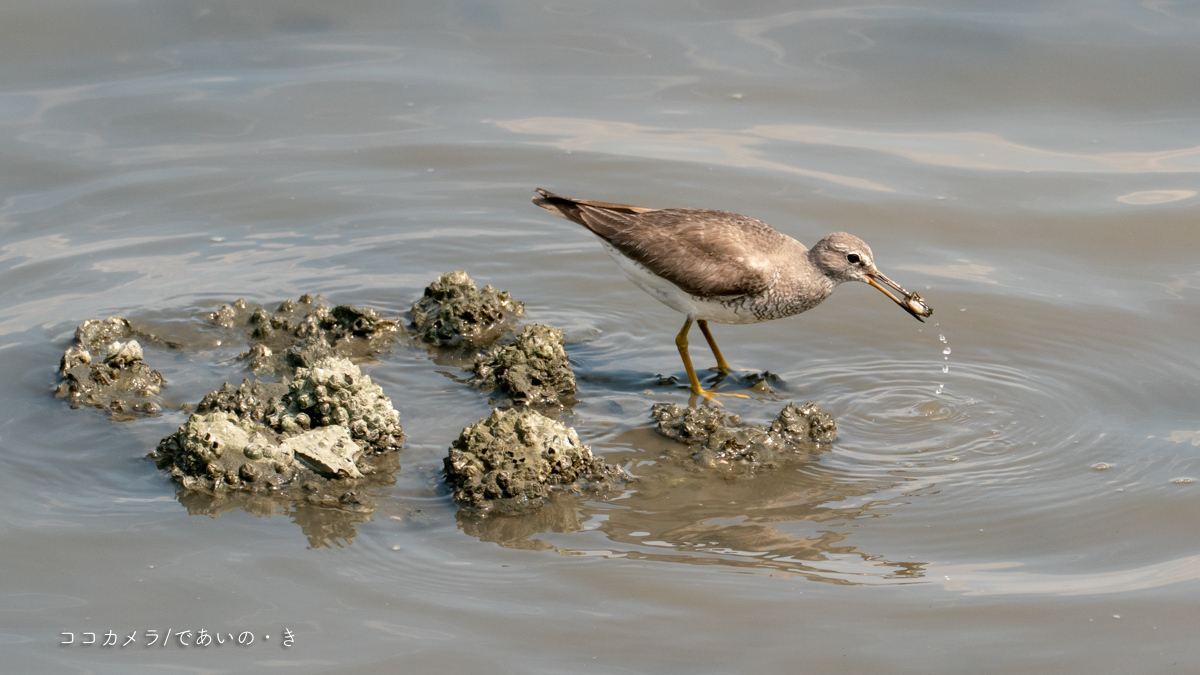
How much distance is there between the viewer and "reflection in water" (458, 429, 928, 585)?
5375mm

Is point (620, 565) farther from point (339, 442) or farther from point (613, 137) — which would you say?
point (613, 137)

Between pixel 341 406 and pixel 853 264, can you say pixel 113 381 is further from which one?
pixel 853 264

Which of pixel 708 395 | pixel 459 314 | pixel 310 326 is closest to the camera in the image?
pixel 708 395

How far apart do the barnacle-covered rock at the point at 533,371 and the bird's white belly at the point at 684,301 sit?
0.80 m

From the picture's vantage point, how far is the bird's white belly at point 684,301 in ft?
24.0

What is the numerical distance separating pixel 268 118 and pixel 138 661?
7.54m

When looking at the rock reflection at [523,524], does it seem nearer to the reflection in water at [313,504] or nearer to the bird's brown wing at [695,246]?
the reflection in water at [313,504]

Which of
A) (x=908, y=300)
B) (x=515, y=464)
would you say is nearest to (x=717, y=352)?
(x=908, y=300)

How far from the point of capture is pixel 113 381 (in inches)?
265

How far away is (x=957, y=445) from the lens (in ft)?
21.3

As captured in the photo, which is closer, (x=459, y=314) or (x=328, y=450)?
(x=328, y=450)

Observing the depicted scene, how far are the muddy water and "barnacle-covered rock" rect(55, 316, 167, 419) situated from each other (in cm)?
14

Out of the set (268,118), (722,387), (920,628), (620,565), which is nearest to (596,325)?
(722,387)

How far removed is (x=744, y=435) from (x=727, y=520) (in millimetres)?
798
